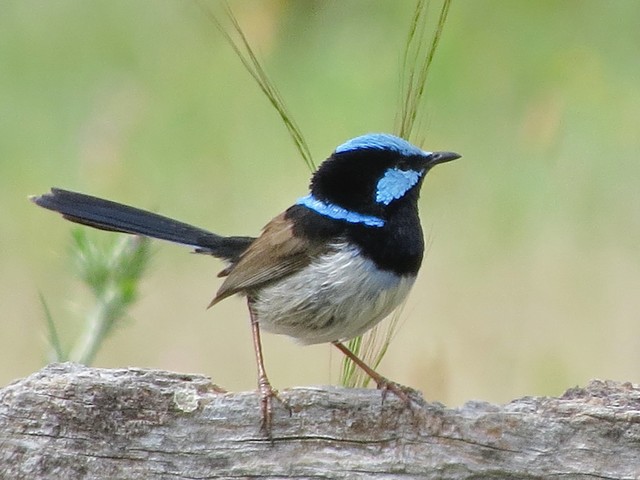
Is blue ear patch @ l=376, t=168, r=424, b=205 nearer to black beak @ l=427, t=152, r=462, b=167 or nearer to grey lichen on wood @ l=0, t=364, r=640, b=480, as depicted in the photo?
black beak @ l=427, t=152, r=462, b=167

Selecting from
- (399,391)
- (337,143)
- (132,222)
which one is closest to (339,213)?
(399,391)

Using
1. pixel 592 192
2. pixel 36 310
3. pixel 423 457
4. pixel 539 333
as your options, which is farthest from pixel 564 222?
pixel 423 457

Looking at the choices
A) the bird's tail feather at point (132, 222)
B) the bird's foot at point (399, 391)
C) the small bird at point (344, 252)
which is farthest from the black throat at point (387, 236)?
the bird's tail feather at point (132, 222)

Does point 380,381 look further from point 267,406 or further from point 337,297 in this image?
point 267,406

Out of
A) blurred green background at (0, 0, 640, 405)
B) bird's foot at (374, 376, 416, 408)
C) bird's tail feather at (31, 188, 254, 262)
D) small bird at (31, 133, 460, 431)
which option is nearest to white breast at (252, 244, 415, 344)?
small bird at (31, 133, 460, 431)

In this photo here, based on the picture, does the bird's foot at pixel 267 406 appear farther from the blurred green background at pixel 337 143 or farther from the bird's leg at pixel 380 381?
the blurred green background at pixel 337 143

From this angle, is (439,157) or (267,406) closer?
(267,406)

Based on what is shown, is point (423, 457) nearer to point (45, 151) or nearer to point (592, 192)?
point (592, 192)
